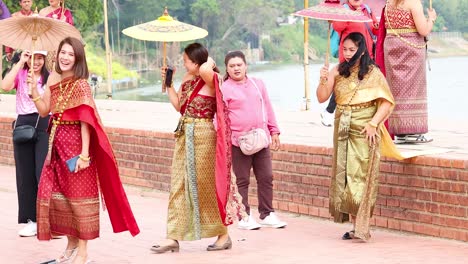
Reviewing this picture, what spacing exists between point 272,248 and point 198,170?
855 millimetres

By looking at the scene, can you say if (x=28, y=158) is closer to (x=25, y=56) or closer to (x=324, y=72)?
(x=25, y=56)

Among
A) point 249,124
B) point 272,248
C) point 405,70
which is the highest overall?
point 405,70

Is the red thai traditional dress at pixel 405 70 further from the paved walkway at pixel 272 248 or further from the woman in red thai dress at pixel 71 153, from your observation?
the woman in red thai dress at pixel 71 153

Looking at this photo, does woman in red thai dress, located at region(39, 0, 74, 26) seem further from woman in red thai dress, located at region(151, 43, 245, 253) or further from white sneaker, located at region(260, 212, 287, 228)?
woman in red thai dress, located at region(151, 43, 245, 253)

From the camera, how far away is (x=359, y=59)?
988 centimetres

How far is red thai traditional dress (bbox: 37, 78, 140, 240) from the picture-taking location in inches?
352

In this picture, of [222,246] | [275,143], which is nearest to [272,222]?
[275,143]

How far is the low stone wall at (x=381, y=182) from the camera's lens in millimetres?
9930

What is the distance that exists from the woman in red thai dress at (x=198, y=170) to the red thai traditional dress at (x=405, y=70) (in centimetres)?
223

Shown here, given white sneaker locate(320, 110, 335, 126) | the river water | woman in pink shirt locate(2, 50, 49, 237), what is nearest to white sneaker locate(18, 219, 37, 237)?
woman in pink shirt locate(2, 50, 49, 237)

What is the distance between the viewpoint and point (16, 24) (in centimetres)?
939

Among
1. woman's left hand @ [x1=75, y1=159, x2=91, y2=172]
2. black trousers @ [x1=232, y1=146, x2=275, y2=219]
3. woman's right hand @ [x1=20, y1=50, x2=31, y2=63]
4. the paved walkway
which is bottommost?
the paved walkway

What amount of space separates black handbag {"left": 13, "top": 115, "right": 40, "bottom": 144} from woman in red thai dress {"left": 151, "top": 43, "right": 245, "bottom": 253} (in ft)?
4.68

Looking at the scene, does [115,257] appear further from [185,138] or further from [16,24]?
[16,24]
